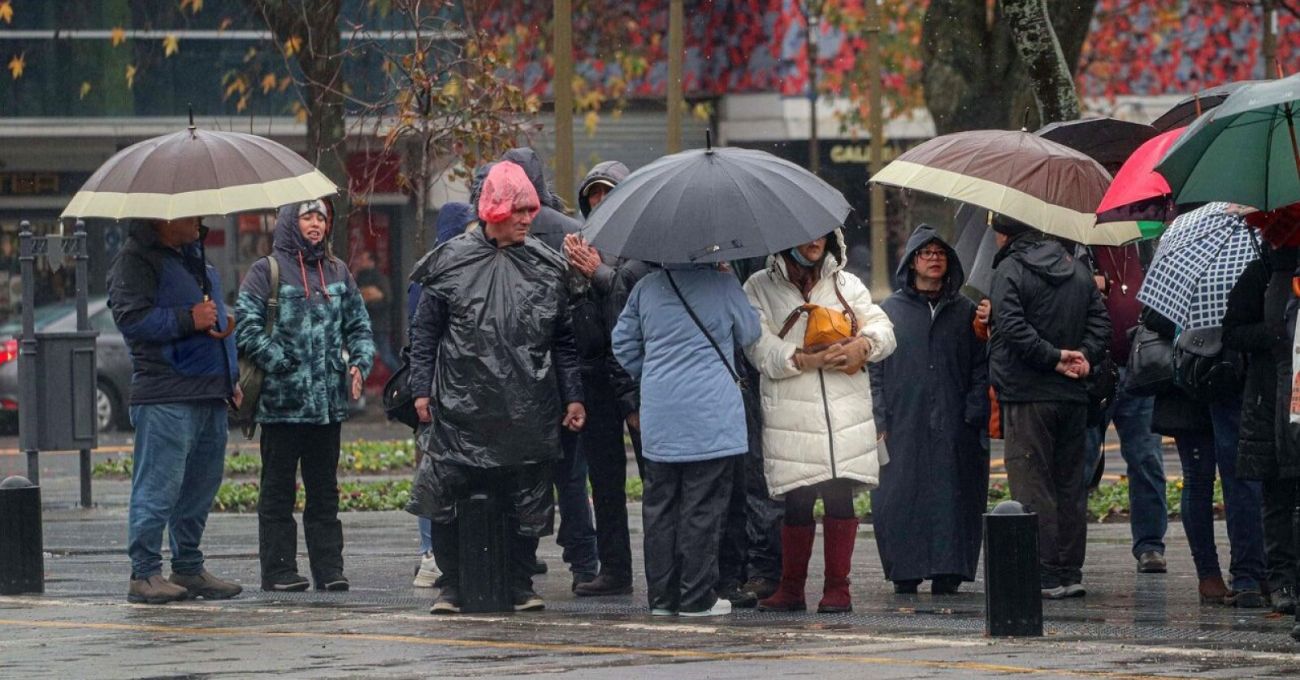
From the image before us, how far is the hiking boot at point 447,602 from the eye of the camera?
32.3ft

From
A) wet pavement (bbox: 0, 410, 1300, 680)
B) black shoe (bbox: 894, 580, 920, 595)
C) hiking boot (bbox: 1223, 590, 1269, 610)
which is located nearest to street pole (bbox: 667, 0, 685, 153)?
wet pavement (bbox: 0, 410, 1300, 680)

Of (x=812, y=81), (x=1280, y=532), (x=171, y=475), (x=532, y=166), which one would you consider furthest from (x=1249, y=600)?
(x=812, y=81)

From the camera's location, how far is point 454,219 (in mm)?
11016

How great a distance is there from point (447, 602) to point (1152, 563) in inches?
147

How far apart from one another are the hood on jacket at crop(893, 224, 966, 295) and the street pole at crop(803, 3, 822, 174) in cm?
2398

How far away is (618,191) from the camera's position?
970cm

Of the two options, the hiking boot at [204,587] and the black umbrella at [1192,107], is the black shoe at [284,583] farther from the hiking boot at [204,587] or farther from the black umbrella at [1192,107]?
the black umbrella at [1192,107]

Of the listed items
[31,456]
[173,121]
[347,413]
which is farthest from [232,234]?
[347,413]

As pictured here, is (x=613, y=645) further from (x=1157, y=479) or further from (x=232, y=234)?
Answer: (x=232, y=234)

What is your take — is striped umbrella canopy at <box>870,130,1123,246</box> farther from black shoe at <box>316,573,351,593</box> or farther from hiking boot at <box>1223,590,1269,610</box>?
black shoe at <box>316,573,351,593</box>

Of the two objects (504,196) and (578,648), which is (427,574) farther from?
(578,648)

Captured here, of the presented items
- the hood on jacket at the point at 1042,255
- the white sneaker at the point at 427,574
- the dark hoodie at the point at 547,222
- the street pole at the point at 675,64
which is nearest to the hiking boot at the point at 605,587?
the white sneaker at the point at 427,574

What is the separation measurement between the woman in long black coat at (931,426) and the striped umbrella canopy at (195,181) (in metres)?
2.71

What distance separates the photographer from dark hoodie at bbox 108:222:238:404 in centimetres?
Answer: 1037
